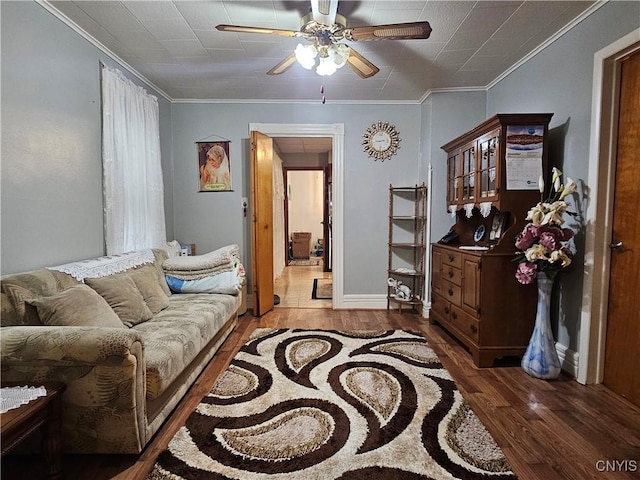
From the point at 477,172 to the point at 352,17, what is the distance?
1.57m

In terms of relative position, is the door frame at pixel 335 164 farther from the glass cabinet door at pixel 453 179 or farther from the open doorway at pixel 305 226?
the glass cabinet door at pixel 453 179

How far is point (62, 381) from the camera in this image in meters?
1.42

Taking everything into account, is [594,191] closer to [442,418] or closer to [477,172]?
[477,172]

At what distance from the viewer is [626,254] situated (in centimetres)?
202

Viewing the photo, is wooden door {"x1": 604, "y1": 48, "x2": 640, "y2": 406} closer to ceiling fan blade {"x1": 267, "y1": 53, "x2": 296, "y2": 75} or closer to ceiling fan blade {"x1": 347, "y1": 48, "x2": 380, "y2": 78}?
ceiling fan blade {"x1": 347, "y1": 48, "x2": 380, "y2": 78}

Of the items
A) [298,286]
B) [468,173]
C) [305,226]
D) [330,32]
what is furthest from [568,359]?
[305,226]

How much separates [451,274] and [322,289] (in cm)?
244

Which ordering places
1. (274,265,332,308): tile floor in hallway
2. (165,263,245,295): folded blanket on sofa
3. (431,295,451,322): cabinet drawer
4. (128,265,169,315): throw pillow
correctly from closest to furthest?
1. (128,265,169,315): throw pillow
2. (165,263,245,295): folded blanket on sofa
3. (431,295,451,322): cabinet drawer
4. (274,265,332,308): tile floor in hallway

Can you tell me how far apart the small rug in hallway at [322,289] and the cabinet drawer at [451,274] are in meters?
1.80

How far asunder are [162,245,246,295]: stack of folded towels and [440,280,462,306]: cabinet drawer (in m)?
2.00

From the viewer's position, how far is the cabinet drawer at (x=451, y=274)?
2793 millimetres

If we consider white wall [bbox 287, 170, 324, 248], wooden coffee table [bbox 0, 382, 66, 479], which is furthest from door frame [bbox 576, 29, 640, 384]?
white wall [bbox 287, 170, 324, 248]

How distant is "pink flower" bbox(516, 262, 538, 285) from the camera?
7.36ft

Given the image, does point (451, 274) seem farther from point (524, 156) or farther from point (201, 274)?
point (201, 274)
